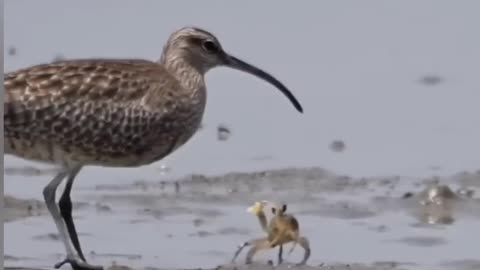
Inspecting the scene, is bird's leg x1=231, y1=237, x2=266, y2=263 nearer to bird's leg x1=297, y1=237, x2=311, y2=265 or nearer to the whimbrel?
bird's leg x1=297, y1=237, x2=311, y2=265

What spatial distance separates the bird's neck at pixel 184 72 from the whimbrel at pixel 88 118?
10 centimetres

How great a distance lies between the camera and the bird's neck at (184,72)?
13677 millimetres

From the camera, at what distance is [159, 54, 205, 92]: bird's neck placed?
13.7 m

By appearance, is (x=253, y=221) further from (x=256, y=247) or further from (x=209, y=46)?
(x=256, y=247)

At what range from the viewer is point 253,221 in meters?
14.2

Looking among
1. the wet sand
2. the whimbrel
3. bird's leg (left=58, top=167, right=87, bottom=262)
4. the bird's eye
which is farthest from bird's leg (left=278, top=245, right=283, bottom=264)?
the bird's eye

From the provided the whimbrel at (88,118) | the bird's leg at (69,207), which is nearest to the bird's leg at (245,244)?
the whimbrel at (88,118)

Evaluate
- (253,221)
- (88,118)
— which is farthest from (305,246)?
(88,118)

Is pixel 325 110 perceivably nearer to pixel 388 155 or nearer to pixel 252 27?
pixel 388 155

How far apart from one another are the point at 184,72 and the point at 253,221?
1027 millimetres

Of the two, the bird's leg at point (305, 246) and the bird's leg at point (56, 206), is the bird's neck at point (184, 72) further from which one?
the bird's leg at point (305, 246)

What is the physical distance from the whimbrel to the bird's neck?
0.32 feet

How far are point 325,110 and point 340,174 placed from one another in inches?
64.9

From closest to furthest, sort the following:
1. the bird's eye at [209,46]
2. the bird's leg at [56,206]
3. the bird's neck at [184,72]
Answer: the bird's leg at [56,206] < the bird's neck at [184,72] < the bird's eye at [209,46]
